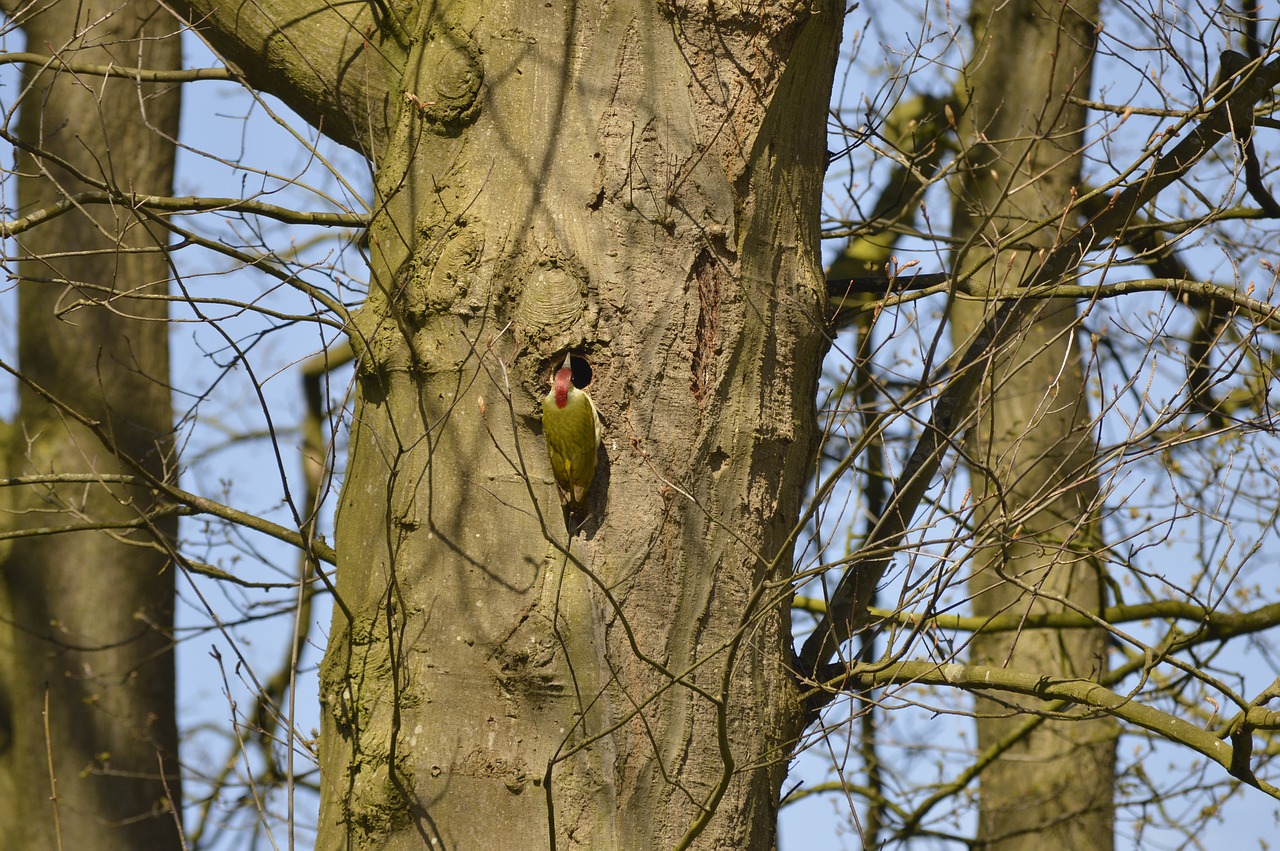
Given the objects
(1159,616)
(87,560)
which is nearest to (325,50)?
(87,560)

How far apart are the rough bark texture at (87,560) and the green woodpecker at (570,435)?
3.04m

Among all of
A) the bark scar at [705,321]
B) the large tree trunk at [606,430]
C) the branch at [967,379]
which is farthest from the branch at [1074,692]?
the bark scar at [705,321]

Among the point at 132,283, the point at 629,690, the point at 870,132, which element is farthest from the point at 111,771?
the point at 870,132

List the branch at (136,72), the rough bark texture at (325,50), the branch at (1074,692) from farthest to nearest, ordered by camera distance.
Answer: the branch at (136,72)
the rough bark texture at (325,50)
the branch at (1074,692)

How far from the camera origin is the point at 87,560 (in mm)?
5062

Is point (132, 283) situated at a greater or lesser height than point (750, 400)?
greater

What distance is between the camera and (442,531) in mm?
2346

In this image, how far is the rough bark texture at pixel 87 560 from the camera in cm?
489

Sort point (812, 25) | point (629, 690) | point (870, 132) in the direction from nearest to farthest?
point (629, 690)
point (812, 25)
point (870, 132)

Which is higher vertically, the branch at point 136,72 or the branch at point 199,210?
the branch at point 136,72

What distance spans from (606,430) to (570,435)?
9cm

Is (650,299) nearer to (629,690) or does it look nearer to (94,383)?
(629,690)

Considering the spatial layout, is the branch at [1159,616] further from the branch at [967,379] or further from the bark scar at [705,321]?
the bark scar at [705,321]

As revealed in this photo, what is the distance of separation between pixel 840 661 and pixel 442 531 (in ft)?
3.32
